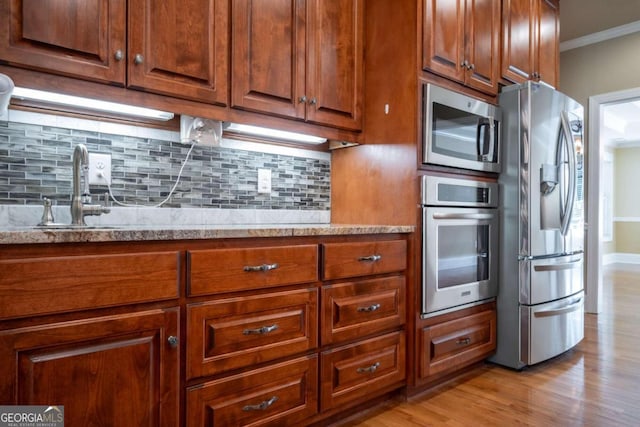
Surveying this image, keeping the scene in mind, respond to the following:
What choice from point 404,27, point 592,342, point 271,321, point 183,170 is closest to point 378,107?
point 404,27

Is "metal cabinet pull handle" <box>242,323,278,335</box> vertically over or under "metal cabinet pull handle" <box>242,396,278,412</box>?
over

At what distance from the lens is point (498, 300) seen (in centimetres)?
235

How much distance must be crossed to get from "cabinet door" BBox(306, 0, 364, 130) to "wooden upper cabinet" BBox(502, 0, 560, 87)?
0.98m

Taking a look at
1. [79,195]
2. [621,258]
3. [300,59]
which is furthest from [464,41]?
[621,258]

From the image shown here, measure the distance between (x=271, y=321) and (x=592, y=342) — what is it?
262 centimetres

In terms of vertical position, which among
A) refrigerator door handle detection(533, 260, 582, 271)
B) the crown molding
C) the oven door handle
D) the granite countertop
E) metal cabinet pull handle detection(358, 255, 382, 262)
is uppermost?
the crown molding

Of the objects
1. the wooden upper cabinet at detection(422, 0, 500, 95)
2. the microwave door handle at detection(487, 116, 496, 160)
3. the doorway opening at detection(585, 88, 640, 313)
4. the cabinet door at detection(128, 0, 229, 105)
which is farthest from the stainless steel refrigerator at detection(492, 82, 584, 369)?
the cabinet door at detection(128, 0, 229, 105)

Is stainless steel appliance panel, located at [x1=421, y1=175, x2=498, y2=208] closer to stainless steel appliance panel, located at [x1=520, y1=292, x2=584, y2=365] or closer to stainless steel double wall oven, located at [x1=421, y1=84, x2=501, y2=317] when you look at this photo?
stainless steel double wall oven, located at [x1=421, y1=84, x2=501, y2=317]

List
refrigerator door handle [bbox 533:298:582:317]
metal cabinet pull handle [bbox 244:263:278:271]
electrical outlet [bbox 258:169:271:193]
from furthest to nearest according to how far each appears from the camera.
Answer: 1. refrigerator door handle [bbox 533:298:582:317]
2. electrical outlet [bbox 258:169:271:193]
3. metal cabinet pull handle [bbox 244:263:278:271]

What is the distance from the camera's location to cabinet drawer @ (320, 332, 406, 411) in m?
1.61

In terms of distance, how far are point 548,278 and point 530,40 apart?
1557 millimetres

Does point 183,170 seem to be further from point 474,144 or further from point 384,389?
point 474,144

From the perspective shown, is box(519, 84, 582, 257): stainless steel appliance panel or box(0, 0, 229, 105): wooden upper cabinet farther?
box(519, 84, 582, 257): stainless steel appliance panel

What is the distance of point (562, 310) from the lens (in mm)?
2422
